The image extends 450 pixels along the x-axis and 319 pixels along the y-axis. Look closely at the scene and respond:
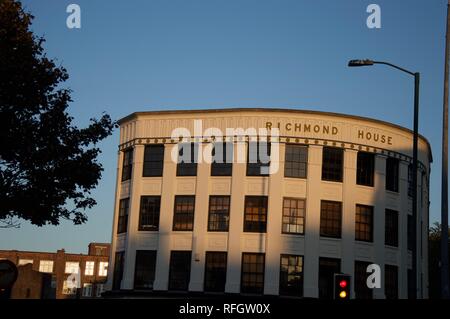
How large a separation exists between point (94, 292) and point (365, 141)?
78.8 metres

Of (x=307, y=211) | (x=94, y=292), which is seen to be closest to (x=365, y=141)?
(x=307, y=211)

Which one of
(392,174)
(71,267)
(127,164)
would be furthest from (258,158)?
(71,267)

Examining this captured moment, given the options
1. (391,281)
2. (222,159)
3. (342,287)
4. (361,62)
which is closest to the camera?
(342,287)

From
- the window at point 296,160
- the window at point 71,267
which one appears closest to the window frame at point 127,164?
the window at point 296,160

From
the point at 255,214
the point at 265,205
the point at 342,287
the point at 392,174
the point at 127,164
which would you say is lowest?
the point at 342,287

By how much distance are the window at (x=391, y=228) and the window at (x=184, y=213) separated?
12899 mm

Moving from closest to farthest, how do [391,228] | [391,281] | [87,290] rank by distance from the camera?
[391,281], [391,228], [87,290]

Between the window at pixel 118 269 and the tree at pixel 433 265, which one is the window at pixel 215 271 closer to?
the window at pixel 118 269

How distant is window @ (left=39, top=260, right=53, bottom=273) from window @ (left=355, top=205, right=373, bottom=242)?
274ft

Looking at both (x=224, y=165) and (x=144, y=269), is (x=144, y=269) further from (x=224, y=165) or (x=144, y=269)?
(x=224, y=165)

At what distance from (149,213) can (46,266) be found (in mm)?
→ 77275

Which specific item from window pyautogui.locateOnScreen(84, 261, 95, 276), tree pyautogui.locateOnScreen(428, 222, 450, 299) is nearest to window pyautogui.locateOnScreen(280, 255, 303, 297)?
tree pyautogui.locateOnScreen(428, 222, 450, 299)

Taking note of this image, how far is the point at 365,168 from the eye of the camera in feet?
144

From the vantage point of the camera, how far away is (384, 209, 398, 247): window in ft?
145
